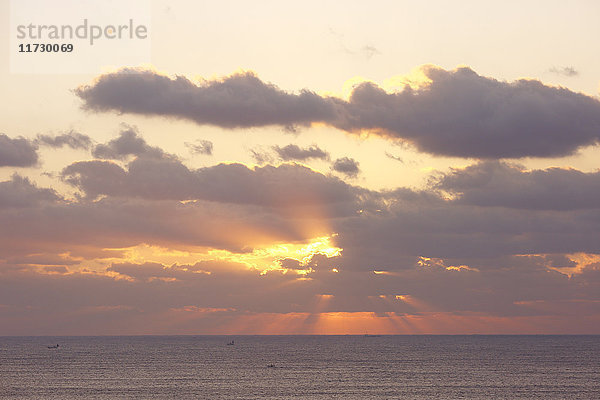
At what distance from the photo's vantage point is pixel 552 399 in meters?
169

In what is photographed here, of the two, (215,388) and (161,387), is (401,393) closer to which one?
(215,388)

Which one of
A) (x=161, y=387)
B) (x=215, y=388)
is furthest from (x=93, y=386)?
(x=215, y=388)

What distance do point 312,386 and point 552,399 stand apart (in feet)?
205

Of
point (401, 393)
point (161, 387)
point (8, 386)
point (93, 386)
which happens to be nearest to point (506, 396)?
point (401, 393)

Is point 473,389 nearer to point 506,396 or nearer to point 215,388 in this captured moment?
point 506,396

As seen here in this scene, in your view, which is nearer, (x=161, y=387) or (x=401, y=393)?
(x=401, y=393)

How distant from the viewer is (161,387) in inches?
7682

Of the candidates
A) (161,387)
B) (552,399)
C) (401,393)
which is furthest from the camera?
(161,387)

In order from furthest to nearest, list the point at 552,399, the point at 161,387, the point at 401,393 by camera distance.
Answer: the point at 161,387 → the point at 401,393 → the point at 552,399

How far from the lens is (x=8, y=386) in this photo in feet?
654

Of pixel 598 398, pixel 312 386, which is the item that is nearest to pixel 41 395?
pixel 312 386

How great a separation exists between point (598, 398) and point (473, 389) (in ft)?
103

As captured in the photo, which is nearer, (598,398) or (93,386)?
(598,398)

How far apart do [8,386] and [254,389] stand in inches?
2660
